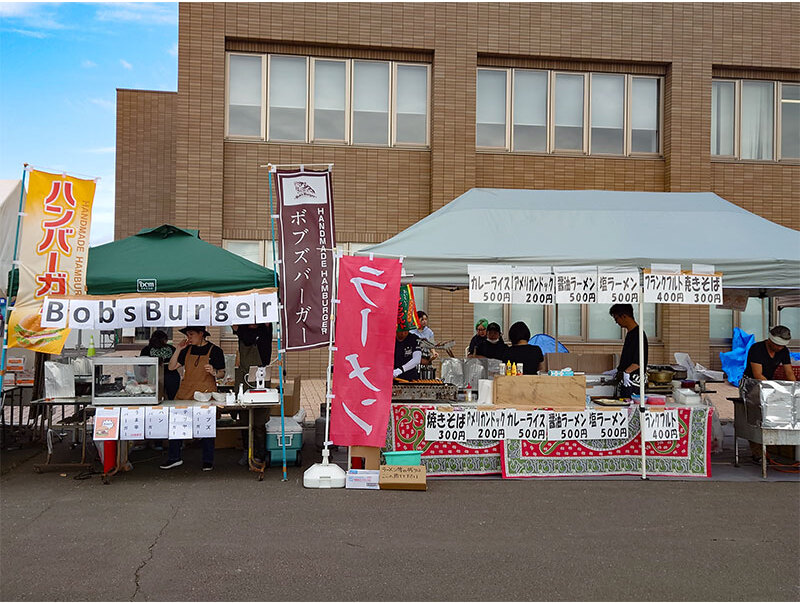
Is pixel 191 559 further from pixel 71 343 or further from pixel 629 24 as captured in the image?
pixel 629 24

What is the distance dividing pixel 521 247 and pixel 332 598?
5395 mm

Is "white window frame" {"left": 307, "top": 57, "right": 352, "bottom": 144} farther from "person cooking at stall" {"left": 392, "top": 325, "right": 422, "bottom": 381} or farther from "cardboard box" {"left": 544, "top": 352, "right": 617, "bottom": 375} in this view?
"person cooking at stall" {"left": 392, "top": 325, "right": 422, "bottom": 381}

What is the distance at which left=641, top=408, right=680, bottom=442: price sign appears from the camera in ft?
28.7

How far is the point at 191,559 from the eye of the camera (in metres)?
5.69

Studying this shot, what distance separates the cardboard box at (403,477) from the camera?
8031 mm

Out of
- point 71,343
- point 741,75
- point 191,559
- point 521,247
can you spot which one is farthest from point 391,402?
point 741,75

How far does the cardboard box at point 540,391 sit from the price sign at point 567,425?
0.29 feet

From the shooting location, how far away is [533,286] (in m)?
8.77

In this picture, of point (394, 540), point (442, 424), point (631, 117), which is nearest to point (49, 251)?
point (442, 424)

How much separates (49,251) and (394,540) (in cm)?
555

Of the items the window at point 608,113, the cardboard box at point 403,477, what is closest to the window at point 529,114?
the window at point 608,113

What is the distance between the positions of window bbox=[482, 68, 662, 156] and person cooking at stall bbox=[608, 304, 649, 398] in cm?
885

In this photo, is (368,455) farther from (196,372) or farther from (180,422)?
(196,372)

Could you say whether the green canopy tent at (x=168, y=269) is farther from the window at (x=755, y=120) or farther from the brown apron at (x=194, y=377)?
the window at (x=755, y=120)
